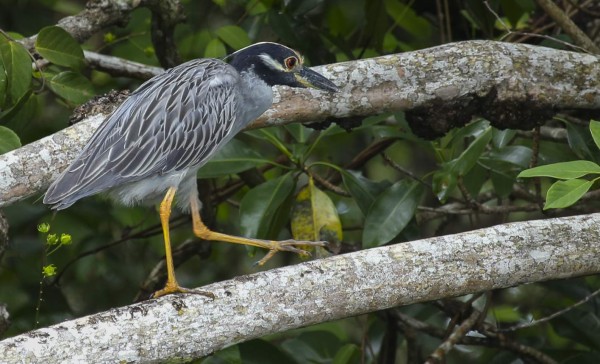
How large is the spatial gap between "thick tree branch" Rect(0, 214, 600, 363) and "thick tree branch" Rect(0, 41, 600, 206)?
867 millimetres

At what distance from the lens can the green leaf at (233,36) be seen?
5523mm

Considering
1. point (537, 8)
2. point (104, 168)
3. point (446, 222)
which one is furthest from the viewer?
point (537, 8)

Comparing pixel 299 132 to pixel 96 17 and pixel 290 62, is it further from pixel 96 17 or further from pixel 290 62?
pixel 96 17

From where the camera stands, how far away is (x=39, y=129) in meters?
5.99

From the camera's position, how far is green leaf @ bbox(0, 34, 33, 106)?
15.0ft

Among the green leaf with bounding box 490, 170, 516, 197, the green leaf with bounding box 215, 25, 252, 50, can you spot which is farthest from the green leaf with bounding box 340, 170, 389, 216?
the green leaf with bounding box 215, 25, 252, 50

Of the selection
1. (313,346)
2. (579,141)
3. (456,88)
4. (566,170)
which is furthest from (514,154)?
(566,170)

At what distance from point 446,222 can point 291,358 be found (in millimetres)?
1245

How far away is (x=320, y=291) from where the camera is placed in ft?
12.0

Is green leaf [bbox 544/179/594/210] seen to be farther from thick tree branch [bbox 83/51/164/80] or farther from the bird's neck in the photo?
thick tree branch [bbox 83/51/164/80]

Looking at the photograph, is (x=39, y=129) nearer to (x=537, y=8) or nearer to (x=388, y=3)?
(x=388, y=3)

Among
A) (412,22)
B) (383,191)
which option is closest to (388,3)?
(412,22)

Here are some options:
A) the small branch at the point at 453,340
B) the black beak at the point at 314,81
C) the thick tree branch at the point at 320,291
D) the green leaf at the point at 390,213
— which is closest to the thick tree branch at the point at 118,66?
the black beak at the point at 314,81

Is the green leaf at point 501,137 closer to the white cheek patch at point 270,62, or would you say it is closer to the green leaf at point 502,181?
the green leaf at point 502,181
